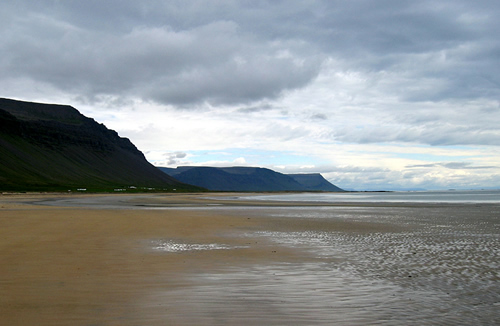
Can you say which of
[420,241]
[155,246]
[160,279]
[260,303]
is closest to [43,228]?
[155,246]

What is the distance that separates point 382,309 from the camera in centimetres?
748

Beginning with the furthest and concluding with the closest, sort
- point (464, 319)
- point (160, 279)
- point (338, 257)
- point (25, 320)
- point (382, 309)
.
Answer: point (338, 257)
point (160, 279)
point (382, 309)
point (464, 319)
point (25, 320)

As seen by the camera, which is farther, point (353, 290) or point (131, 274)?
point (131, 274)

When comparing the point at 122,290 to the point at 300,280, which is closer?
the point at 122,290

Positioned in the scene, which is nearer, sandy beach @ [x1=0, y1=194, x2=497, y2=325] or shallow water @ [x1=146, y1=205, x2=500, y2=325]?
sandy beach @ [x1=0, y1=194, x2=497, y2=325]

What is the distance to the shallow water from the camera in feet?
22.9

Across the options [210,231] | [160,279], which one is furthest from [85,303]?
[210,231]

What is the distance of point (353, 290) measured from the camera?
28.7 feet

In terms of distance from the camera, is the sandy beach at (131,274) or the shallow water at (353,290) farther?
the shallow water at (353,290)

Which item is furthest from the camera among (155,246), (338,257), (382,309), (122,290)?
(155,246)

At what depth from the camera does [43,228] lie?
18.5 metres

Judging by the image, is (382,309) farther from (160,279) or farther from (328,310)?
(160,279)

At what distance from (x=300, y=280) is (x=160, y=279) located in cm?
341

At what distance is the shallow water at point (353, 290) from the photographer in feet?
22.9
